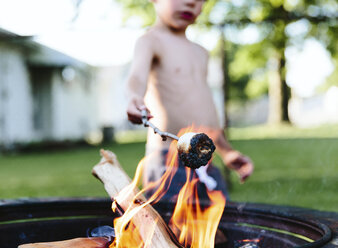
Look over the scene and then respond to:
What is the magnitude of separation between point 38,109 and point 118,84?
14.8m

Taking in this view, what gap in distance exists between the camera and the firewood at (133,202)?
58.4 inches

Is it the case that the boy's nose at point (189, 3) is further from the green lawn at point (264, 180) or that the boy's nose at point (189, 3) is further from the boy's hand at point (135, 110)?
the green lawn at point (264, 180)

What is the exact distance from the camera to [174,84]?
6.88 feet

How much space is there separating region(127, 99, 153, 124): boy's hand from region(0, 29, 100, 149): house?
39.1 ft

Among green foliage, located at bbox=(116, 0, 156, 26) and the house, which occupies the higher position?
green foliage, located at bbox=(116, 0, 156, 26)

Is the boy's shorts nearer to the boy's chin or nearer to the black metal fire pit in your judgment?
the black metal fire pit

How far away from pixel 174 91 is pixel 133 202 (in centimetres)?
67

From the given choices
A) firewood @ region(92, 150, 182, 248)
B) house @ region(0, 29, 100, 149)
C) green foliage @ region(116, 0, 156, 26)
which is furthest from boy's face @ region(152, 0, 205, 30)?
house @ region(0, 29, 100, 149)

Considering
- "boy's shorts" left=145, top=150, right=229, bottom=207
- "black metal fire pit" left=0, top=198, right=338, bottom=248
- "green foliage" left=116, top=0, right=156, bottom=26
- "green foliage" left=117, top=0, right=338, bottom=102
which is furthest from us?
"green foliage" left=116, top=0, right=156, bottom=26

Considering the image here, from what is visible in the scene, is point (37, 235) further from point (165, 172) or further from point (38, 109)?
point (38, 109)

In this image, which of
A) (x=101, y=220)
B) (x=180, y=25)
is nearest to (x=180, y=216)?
(x=101, y=220)

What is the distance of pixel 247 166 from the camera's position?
2.17 meters

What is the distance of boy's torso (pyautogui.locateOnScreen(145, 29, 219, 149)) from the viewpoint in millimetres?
2061

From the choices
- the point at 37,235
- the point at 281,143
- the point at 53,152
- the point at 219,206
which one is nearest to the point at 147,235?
the point at 219,206
